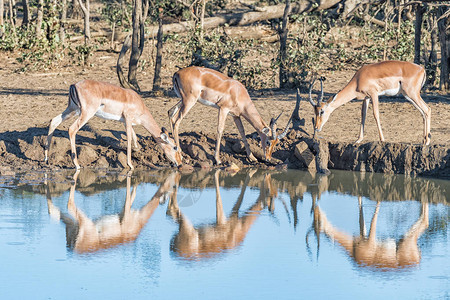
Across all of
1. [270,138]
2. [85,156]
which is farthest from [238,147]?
[85,156]

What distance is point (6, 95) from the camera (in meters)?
15.9

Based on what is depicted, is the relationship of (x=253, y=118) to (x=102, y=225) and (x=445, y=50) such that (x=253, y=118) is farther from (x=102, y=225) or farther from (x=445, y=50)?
(x=445, y=50)

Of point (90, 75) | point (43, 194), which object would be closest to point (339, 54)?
point (90, 75)

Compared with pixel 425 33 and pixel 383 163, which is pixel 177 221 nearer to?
pixel 383 163

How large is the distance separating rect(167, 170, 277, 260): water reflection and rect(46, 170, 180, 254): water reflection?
39 centimetres

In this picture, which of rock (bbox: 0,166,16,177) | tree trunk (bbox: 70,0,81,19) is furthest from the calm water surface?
tree trunk (bbox: 70,0,81,19)

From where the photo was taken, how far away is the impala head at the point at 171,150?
11797mm

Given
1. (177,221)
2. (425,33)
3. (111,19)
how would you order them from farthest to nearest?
1. (111,19)
2. (425,33)
3. (177,221)

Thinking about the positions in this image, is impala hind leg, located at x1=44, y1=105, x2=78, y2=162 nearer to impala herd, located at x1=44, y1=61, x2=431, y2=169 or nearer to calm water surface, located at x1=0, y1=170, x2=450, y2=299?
impala herd, located at x1=44, y1=61, x2=431, y2=169

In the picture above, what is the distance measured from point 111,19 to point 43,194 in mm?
13715

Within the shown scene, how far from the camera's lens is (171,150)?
11891 millimetres

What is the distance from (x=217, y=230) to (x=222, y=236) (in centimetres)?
28

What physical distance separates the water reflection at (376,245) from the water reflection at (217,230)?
2.66 feet

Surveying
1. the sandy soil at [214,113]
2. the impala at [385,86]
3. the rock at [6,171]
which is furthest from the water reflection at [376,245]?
the rock at [6,171]
